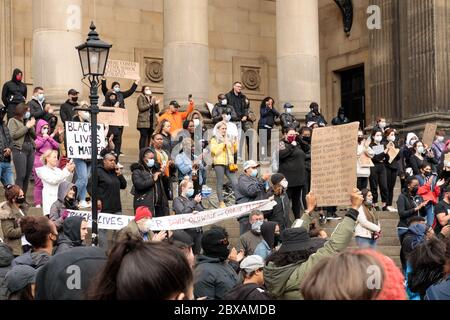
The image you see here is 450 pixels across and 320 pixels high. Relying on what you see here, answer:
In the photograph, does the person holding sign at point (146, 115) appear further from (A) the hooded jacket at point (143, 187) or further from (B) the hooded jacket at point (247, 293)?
(B) the hooded jacket at point (247, 293)

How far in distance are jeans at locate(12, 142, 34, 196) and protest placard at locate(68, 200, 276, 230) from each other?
280cm

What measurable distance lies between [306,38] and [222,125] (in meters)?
6.08

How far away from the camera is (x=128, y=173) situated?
21984mm

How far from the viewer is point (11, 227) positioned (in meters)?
13.5

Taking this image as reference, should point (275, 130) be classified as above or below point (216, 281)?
above

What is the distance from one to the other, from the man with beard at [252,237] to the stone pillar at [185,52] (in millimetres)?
8701

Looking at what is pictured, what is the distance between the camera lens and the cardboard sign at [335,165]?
45.3ft

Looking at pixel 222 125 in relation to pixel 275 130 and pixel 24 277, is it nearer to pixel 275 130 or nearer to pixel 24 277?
pixel 275 130

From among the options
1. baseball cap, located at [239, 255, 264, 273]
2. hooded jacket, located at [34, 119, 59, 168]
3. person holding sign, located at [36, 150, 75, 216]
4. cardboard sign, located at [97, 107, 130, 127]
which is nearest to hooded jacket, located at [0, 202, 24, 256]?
person holding sign, located at [36, 150, 75, 216]

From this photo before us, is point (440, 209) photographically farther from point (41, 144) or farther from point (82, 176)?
point (41, 144)

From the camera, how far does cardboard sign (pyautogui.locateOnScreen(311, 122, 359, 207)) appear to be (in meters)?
13.8

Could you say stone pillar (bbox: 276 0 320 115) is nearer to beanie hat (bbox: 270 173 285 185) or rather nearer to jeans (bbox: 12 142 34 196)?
beanie hat (bbox: 270 173 285 185)

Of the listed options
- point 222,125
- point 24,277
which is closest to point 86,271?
point 24,277

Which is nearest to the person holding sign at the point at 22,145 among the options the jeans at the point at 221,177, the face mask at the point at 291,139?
the jeans at the point at 221,177
